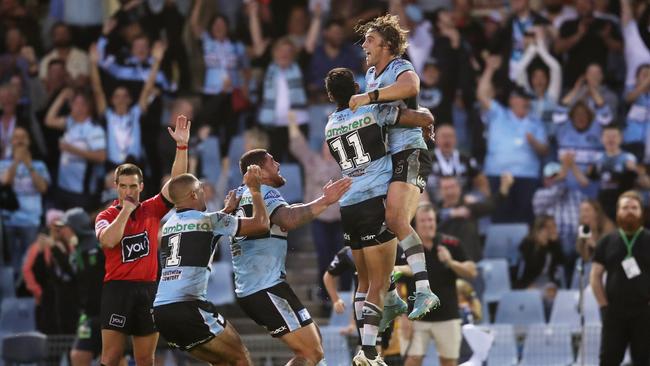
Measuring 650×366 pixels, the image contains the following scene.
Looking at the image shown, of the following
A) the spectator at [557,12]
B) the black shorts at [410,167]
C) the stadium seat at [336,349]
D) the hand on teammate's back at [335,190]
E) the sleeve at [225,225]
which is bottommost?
the stadium seat at [336,349]

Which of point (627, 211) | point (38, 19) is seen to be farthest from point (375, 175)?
point (38, 19)

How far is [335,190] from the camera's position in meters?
11.8

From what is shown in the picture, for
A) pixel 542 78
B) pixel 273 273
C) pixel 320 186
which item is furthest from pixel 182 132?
pixel 542 78

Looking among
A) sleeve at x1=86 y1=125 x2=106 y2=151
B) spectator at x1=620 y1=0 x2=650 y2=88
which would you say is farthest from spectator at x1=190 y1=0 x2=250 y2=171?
spectator at x1=620 y1=0 x2=650 y2=88

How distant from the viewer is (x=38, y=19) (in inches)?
910

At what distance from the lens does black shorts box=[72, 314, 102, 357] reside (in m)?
15.5

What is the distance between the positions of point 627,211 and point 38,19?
11.9 m

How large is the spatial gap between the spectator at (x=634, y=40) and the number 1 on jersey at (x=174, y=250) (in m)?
10.6

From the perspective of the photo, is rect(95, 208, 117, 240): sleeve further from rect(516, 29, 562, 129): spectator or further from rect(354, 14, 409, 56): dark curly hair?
rect(516, 29, 562, 129): spectator

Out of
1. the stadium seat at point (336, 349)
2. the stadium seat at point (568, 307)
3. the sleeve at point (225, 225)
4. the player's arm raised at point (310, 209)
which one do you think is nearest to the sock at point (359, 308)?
the player's arm raised at point (310, 209)

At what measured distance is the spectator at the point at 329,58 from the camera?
20.9 metres

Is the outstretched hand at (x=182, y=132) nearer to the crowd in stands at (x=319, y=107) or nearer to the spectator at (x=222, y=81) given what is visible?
the crowd in stands at (x=319, y=107)

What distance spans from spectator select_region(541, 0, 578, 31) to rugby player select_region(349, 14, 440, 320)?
9.47 meters

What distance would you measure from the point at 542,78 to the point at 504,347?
5356 mm
